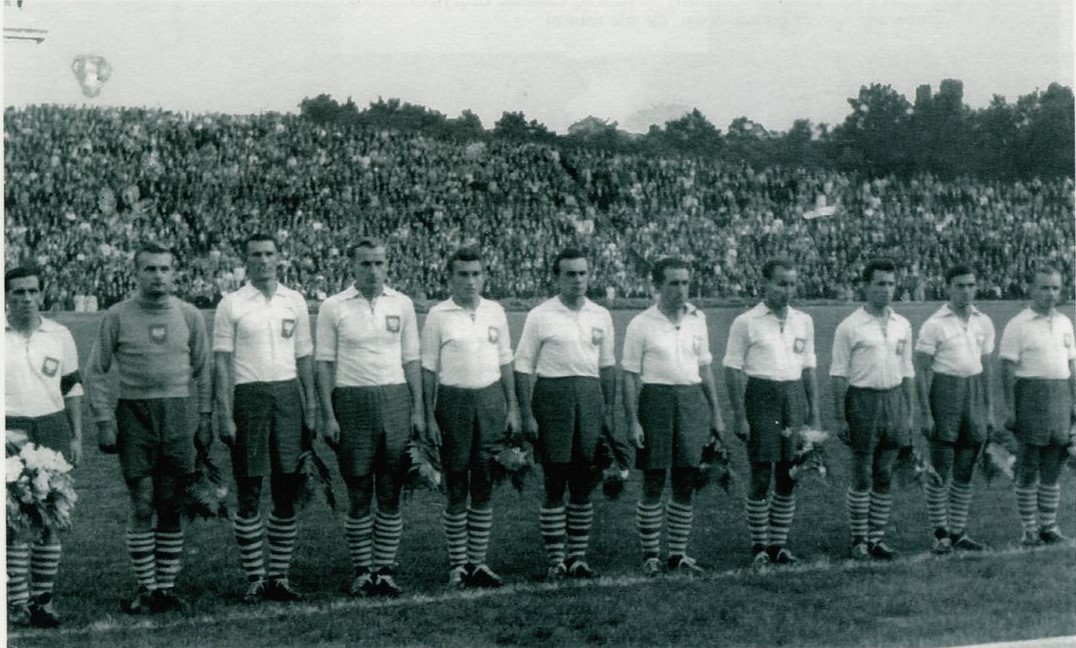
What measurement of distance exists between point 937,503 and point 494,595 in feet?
8.67

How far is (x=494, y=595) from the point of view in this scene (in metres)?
5.15

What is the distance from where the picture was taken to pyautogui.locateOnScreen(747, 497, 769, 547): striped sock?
574 cm

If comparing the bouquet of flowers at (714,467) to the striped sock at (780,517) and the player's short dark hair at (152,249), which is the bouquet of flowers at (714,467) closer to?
the striped sock at (780,517)

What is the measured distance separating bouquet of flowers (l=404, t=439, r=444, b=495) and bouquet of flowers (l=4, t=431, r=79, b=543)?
1429mm

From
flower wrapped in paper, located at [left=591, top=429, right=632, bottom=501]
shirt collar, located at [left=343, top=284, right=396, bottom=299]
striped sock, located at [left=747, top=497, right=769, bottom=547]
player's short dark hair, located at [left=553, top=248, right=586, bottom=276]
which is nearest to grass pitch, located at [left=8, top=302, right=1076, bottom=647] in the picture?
striped sock, located at [left=747, top=497, right=769, bottom=547]

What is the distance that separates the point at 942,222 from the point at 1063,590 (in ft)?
7.09

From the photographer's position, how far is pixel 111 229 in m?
5.36

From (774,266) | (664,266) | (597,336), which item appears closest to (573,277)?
(597,336)

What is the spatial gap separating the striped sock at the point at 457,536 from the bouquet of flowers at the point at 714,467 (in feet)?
3.96

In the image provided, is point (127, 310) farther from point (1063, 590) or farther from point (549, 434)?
point (1063, 590)

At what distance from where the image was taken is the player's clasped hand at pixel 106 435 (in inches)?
187

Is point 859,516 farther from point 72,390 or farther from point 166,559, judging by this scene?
point 72,390

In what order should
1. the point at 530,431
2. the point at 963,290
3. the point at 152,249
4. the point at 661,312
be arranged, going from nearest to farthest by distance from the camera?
1. the point at 152,249
2. the point at 530,431
3. the point at 661,312
4. the point at 963,290

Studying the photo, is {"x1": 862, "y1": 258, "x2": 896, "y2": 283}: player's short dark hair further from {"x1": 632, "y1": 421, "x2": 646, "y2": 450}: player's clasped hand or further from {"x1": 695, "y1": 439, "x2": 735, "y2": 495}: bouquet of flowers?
{"x1": 632, "y1": 421, "x2": 646, "y2": 450}: player's clasped hand
